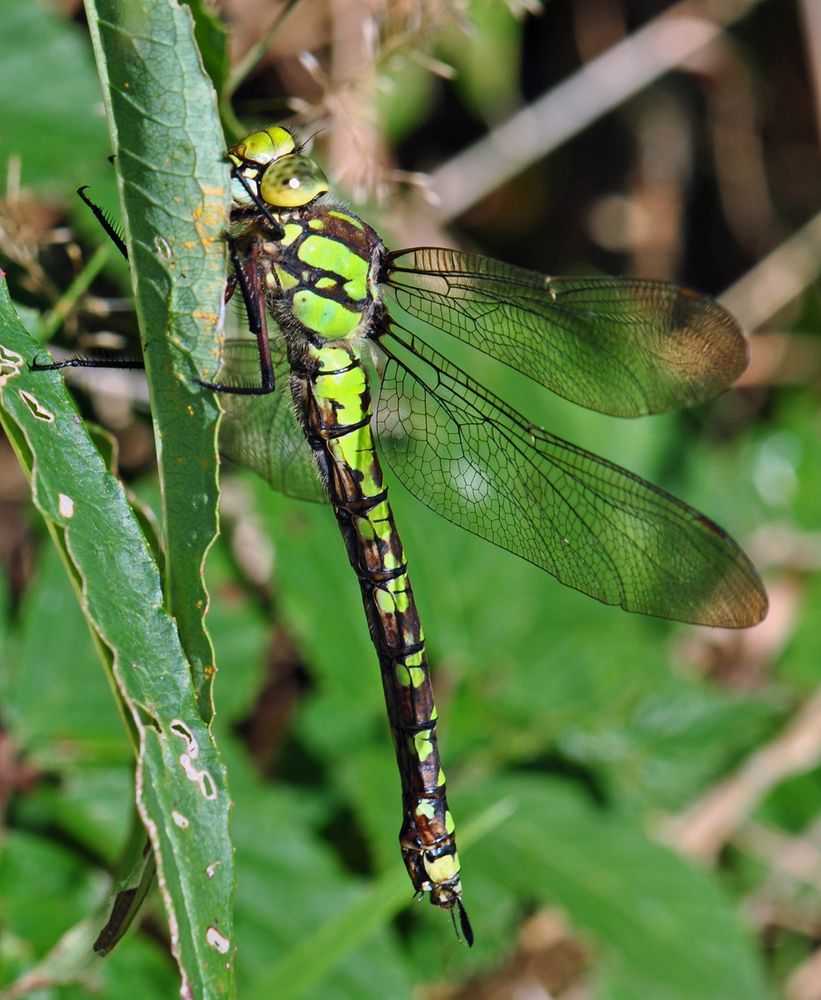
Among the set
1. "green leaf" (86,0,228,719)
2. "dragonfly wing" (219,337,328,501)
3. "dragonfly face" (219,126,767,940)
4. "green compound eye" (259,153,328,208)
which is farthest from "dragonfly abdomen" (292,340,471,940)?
"green leaf" (86,0,228,719)

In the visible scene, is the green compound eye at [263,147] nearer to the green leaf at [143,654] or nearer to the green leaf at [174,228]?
the green leaf at [174,228]

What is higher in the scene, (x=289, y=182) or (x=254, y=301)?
(x=289, y=182)

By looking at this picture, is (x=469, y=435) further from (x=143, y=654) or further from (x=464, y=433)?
(x=143, y=654)

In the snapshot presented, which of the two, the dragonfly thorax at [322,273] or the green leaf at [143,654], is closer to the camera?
the green leaf at [143,654]

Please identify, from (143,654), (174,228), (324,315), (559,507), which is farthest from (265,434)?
(143,654)

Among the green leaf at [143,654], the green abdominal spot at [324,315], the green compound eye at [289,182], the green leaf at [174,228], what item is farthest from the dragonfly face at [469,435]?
the green leaf at [143,654]

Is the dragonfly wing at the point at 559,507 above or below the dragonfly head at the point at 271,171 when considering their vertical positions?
below
